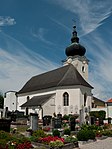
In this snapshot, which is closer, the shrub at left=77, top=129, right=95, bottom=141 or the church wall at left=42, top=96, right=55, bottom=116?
the shrub at left=77, top=129, right=95, bottom=141

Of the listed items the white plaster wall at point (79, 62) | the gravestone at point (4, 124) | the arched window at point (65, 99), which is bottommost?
the gravestone at point (4, 124)

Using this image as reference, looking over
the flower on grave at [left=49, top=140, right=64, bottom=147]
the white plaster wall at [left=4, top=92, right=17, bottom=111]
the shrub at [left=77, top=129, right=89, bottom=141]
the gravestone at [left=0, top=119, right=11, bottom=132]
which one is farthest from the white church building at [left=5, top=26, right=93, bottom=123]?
the flower on grave at [left=49, top=140, right=64, bottom=147]

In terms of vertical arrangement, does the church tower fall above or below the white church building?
above

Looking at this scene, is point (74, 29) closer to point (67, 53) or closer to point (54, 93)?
point (67, 53)

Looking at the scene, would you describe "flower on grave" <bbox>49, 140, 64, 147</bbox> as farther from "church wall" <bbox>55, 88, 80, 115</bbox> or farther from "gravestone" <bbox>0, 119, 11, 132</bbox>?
"church wall" <bbox>55, 88, 80, 115</bbox>

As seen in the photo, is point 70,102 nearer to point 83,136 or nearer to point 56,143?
point 83,136

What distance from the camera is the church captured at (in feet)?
132

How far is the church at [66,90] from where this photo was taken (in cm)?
4028

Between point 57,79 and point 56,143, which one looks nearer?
point 56,143

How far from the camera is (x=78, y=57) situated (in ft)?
159

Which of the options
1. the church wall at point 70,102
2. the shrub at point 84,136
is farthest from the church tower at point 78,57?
the shrub at point 84,136

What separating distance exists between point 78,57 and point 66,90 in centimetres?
1008

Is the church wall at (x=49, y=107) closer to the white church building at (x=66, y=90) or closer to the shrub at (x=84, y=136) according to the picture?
the white church building at (x=66, y=90)

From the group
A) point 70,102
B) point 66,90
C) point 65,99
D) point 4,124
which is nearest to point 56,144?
point 4,124
